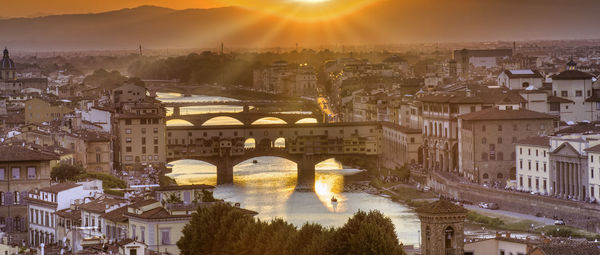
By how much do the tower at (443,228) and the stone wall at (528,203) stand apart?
33.4 ft

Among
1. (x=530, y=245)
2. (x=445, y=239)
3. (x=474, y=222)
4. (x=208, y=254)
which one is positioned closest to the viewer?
(x=445, y=239)

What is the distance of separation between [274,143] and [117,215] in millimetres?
29045

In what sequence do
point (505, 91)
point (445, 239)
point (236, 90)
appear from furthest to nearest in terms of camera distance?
point (236, 90) → point (505, 91) → point (445, 239)

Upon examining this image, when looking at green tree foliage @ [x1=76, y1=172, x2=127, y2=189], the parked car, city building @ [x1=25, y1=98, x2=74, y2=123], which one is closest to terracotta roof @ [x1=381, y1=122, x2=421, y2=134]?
city building @ [x1=25, y1=98, x2=74, y2=123]

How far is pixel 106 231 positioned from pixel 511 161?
16636 millimetres

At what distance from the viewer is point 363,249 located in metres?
15.9

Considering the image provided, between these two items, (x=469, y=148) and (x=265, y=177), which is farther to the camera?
(x=265, y=177)

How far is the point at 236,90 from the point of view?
313 ft

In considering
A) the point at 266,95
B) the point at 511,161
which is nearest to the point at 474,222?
the point at 511,161

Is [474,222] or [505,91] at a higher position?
[505,91]

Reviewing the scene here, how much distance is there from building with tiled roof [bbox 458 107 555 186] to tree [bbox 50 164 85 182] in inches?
380

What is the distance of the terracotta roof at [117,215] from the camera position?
750 inches

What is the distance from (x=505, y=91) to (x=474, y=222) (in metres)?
12.3

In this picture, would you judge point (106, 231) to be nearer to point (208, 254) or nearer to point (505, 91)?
point (208, 254)
